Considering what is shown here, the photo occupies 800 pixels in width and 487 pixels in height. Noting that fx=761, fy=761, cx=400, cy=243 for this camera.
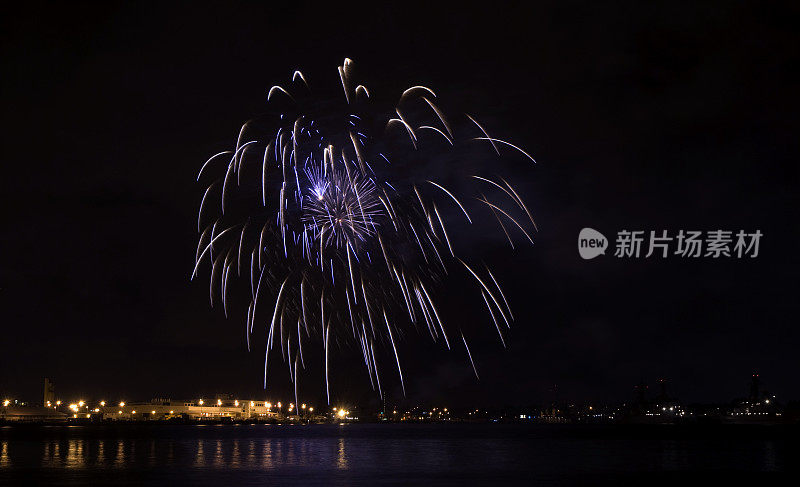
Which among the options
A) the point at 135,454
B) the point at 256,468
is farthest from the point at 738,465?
the point at 135,454

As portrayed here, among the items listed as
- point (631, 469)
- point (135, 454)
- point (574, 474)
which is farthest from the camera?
point (135, 454)

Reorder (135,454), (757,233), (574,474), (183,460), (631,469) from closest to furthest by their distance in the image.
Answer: (757,233), (574,474), (631,469), (183,460), (135,454)

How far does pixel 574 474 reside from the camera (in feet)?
163

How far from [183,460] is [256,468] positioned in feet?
36.3

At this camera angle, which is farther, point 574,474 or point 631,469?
point 631,469

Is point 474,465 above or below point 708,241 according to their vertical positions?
below

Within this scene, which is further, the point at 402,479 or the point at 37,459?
the point at 37,459

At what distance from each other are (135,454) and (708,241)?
50621mm

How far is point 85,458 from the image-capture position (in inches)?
2347

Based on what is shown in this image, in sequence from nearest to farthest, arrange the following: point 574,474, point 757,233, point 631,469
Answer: point 757,233 → point 574,474 → point 631,469

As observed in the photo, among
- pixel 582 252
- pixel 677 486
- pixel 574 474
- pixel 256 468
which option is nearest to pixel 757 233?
pixel 582 252

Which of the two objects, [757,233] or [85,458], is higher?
[757,233]

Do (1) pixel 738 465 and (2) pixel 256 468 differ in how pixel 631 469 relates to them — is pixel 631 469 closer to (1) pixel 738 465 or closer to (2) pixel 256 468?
(1) pixel 738 465

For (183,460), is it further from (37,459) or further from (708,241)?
(708,241)
